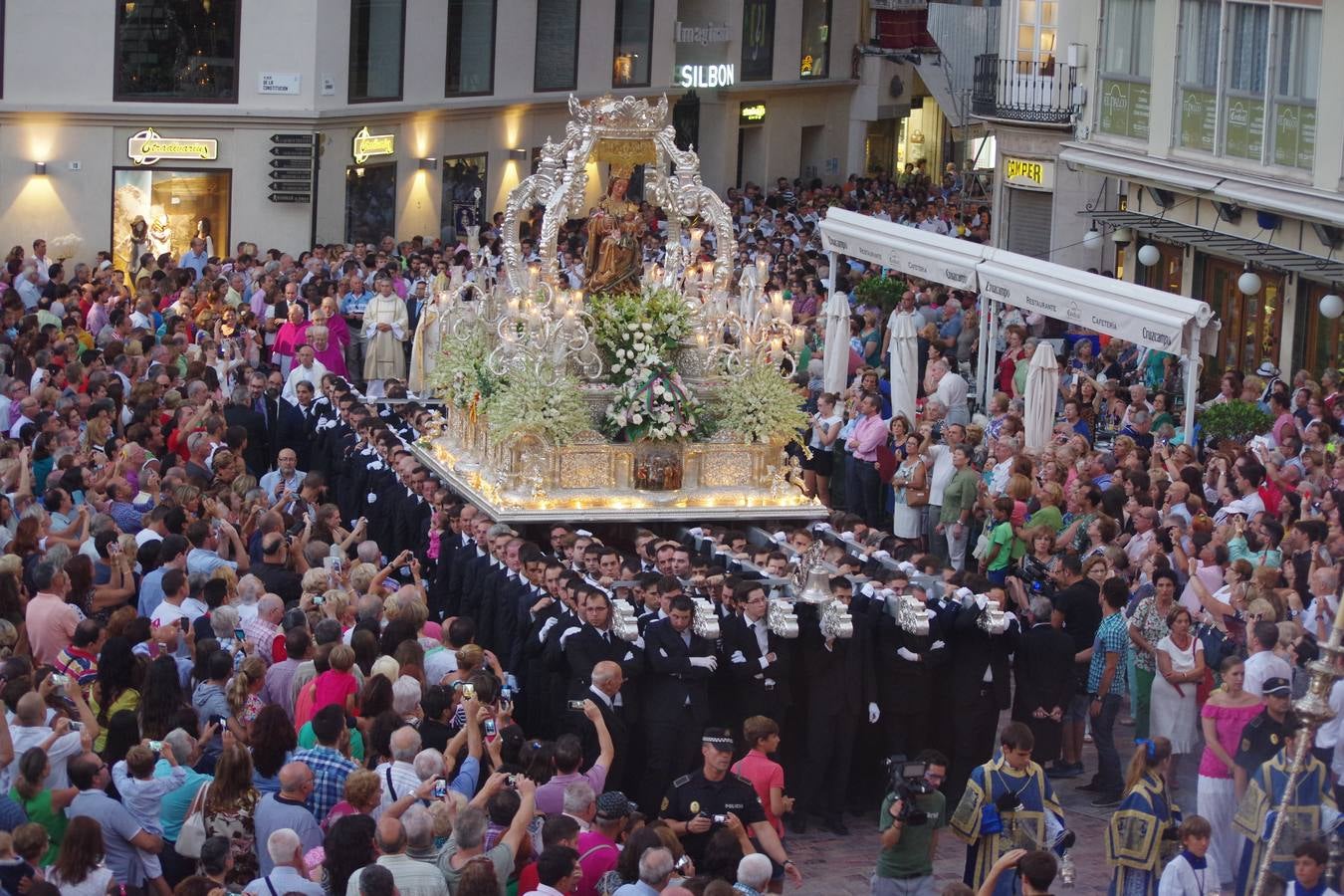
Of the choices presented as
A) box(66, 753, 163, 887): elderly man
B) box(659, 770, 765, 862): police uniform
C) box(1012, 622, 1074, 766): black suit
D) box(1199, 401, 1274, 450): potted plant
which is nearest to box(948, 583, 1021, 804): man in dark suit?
box(1012, 622, 1074, 766): black suit

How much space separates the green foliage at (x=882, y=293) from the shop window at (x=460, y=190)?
11599 mm

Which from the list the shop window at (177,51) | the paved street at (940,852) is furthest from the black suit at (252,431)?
the shop window at (177,51)

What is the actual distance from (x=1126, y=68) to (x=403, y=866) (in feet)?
77.9

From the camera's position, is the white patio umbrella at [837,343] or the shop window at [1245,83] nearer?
the white patio umbrella at [837,343]

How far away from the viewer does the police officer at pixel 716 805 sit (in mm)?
11789

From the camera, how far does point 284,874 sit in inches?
400

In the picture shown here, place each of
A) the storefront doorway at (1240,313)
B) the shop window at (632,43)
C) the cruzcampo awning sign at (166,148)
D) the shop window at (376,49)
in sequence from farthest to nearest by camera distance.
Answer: the shop window at (632,43) < the shop window at (376,49) < the cruzcampo awning sign at (166,148) < the storefront doorway at (1240,313)

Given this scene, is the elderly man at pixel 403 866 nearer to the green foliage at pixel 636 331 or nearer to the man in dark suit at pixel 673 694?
the man in dark suit at pixel 673 694

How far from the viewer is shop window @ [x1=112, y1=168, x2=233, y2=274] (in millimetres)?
34719

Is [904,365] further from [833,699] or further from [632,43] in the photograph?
[632,43]

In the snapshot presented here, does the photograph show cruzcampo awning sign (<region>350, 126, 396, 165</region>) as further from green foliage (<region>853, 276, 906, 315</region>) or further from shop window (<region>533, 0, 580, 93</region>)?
green foliage (<region>853, 276, 906, 315</region>)

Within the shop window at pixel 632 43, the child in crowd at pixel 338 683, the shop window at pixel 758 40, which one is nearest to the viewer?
the child in crowd at pixel 338 683

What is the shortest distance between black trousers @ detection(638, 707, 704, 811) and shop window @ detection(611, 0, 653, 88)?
3109 cm

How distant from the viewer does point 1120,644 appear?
15.4 meters
